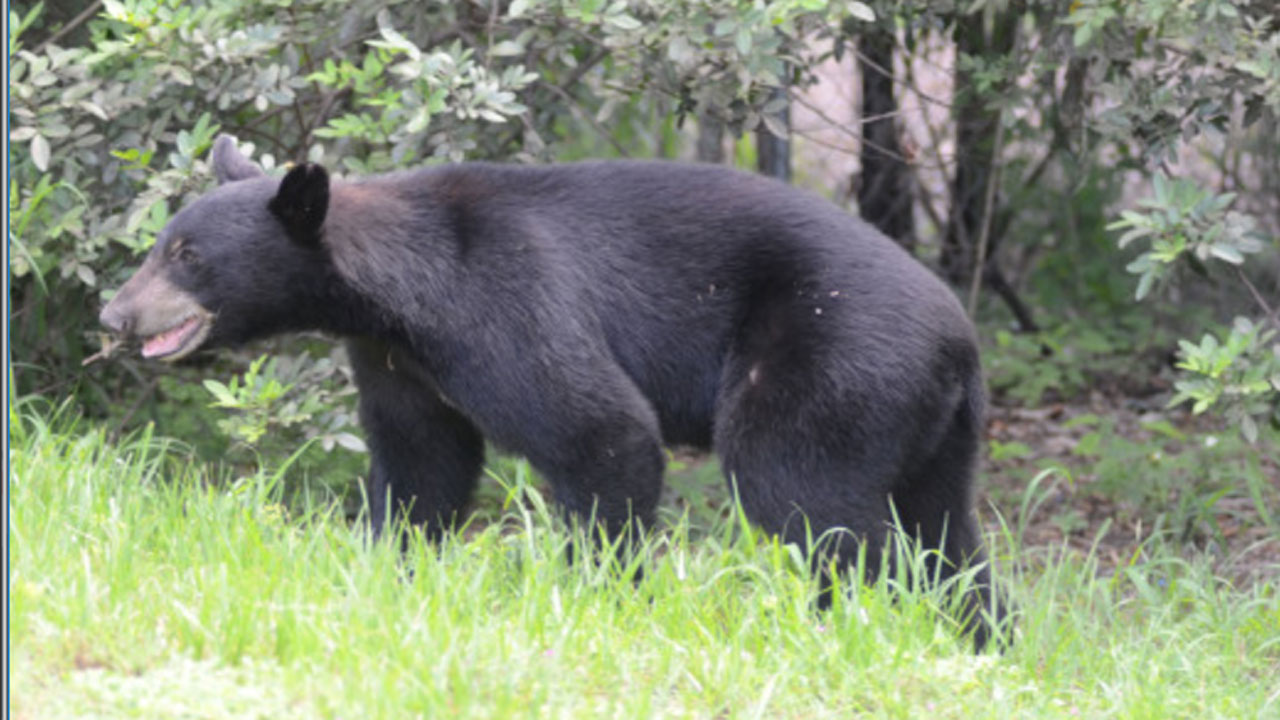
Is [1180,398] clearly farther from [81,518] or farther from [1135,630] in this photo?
[81,518]

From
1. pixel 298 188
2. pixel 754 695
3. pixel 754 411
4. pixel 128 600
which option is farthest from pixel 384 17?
pixel 754 695

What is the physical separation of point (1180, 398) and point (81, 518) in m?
3.02

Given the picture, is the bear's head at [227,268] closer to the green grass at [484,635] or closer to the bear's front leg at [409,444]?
the bear's front leg at [409,444]

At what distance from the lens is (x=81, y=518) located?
4406mm

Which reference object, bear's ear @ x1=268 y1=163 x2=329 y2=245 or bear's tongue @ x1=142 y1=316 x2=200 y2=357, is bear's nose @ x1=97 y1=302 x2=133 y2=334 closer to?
bear's tongue @ x1=142 y1=316 x2=200 y2=357

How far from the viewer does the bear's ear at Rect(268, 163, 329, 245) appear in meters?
4.54

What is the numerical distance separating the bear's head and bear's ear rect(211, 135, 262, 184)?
0.23 meters

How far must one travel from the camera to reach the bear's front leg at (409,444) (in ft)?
16.5

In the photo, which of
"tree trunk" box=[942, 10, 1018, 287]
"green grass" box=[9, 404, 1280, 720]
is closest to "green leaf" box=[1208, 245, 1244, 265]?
"green grass" box=[9, 404, 1280, 720]

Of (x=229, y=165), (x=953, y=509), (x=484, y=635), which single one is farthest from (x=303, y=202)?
(x=953, y=509)

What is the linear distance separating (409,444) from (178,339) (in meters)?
0.75

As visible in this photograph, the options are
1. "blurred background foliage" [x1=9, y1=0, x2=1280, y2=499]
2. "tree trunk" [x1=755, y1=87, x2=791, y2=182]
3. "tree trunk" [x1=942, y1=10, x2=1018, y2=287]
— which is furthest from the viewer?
"tree trunk" [x1=755, y1=87, x2=791, y2=182]

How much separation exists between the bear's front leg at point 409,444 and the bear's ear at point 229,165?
57cm

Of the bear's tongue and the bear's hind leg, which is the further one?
the bear's hind leg
